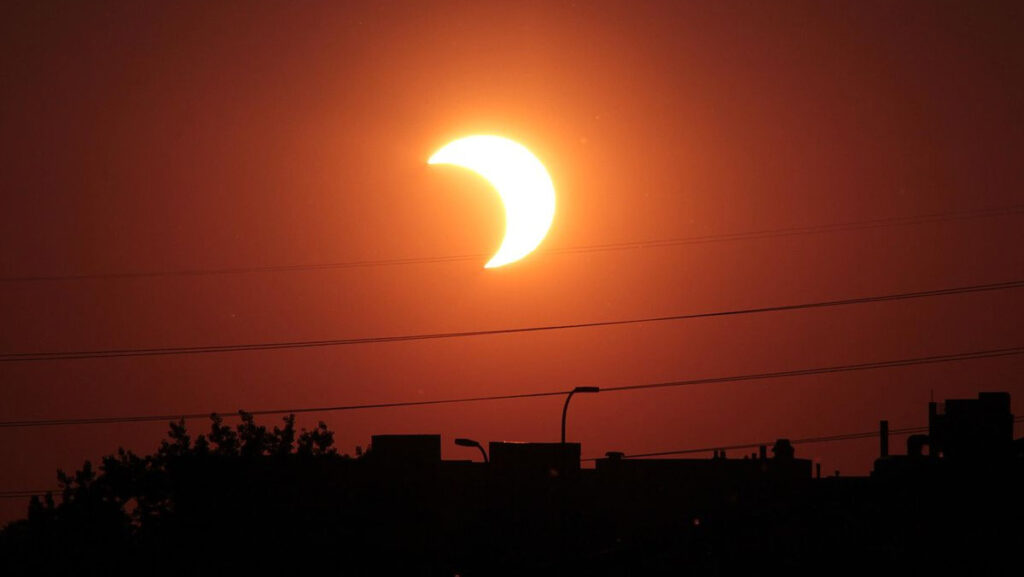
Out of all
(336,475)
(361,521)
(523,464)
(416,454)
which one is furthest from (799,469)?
(361,521)

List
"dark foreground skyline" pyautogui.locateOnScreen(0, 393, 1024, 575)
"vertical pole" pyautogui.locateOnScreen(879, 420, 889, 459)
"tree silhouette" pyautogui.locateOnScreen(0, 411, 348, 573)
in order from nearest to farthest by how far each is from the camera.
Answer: "dark foreground skyline" pyautogui.locateOnScreen(0, 393, 1024, 575) < "tree silhouette" pyautogui.locateOnScreen(0, 411, 348, 573) < "vertical pole" pyautogui.locateOnScreen(879, 420, 889, 459)

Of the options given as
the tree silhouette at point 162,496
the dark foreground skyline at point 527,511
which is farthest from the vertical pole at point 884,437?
the tree silhouette at point 162,496

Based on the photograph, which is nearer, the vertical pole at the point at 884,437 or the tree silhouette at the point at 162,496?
the tree silhouette at the point at 162,496

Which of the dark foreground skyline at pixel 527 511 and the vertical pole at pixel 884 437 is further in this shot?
the vertical pole at pixel 884 437

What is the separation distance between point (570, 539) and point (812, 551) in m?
18.3

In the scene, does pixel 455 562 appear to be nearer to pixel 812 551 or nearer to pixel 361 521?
pixel 361 521

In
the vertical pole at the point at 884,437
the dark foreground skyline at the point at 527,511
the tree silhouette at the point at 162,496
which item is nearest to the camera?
the dark foreground skyline at the point at 527,511

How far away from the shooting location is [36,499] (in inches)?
2950

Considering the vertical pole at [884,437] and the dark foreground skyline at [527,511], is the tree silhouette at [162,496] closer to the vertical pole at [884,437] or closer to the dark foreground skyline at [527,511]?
the dark foreground skyline at [527,511]

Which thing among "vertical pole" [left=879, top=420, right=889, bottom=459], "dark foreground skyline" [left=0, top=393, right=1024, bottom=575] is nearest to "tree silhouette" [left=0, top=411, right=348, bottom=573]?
"dark foreground skyline" [left=0, top=393, right=1024, bottom=575]

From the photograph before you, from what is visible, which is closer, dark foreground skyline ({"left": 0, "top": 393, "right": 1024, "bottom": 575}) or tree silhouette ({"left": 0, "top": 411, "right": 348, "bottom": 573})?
dark foreground skyline ({"left": 0, "top": 393, "right": 1024, "bottom": 575})

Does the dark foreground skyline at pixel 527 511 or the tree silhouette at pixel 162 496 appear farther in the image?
the tree silhouette at pixel 162 496

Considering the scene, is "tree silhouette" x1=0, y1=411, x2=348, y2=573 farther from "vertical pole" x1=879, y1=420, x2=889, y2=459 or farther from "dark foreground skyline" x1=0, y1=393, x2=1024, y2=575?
"vertical pole" x1=879, y1=420, x2=889, y2=459

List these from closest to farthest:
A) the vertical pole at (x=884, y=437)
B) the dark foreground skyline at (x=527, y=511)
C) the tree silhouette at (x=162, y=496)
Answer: the dark foreground skyline at (x=527, y=511) → the tree silhouette at (x=162, y=496) → the vertical pole at (x=884, y=437)
